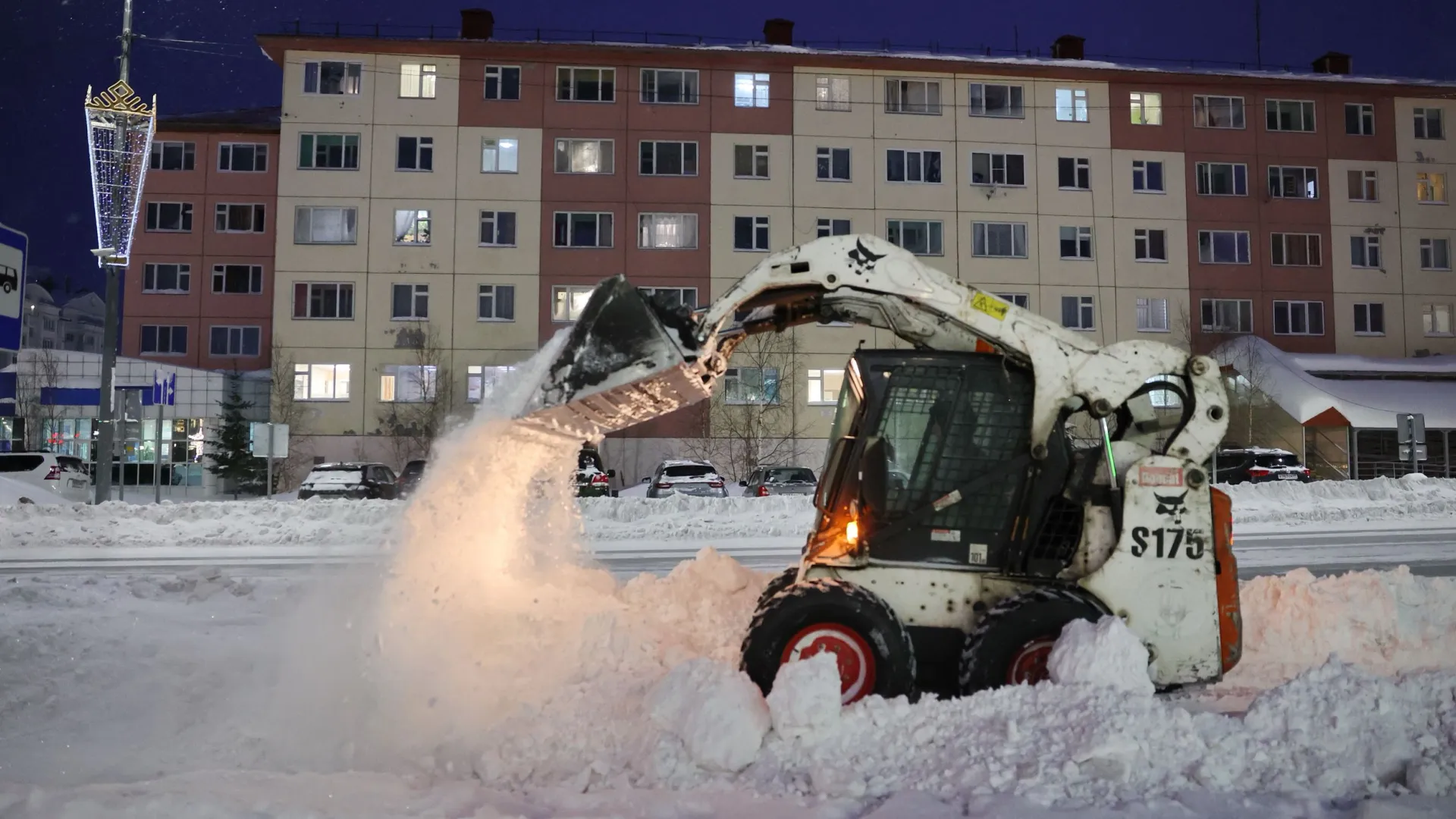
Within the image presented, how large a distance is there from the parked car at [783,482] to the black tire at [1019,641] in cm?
2420

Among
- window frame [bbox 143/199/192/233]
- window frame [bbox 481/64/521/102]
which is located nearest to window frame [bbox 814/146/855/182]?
window frame [bbox 481/64/521/102]

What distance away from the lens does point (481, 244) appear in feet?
131

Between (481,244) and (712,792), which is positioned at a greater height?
(481,244)

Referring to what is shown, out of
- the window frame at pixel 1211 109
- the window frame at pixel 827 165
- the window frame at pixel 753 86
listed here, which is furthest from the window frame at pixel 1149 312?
the window frame at pixel 753 86

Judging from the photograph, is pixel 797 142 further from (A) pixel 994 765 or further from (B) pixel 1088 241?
(A) pixel 994 765

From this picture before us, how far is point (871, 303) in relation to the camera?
6.24 meters

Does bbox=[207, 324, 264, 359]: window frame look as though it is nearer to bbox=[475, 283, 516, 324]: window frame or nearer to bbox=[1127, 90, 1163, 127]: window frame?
bbox=[475, 283, 516, 324]: window frame

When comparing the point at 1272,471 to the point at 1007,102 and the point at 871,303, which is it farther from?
the point at 871,303

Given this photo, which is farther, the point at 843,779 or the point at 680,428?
the point at 680,428

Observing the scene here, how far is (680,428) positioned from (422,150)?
14580mm

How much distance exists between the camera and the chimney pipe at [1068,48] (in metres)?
44.8

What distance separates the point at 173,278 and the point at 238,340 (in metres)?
3.68

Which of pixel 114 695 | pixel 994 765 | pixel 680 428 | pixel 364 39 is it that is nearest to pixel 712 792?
pixel 994 765

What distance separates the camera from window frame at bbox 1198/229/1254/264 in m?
42.8
